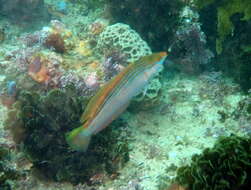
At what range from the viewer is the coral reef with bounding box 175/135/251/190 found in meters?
3.13

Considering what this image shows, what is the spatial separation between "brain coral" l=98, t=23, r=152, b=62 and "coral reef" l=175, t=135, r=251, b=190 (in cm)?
332

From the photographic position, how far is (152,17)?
750cm

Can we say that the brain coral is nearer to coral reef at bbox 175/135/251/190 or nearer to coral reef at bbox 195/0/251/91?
coral reef at bbox 195/0/251/91

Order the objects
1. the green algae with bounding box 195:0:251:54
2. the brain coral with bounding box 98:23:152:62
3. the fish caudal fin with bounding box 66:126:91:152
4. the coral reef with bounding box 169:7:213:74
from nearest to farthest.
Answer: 1. the fish caudal fin with bounding box 66:126:91:152
2. the brain coral with bounding box 98:23:152:62
3. the green algae with bounding box 195:0:251:54
4. the coral reef with bounding box 169:7:213:74

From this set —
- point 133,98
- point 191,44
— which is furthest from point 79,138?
point 191,44

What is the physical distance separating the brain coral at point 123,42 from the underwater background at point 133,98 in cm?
3

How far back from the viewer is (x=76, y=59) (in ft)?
20.6

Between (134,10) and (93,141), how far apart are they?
427 cm

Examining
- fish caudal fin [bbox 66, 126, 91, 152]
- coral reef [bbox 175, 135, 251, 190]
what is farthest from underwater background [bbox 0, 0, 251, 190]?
fish caudal fin [bbox 66, 126, 91, 152]

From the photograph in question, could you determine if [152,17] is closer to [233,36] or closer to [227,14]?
[227,14]

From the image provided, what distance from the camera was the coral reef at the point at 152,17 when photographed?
742cm

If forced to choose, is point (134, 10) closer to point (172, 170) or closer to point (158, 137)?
point (158, 137)

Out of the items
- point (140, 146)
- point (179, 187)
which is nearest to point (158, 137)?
point (140, 146)

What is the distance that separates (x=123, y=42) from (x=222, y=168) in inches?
157
